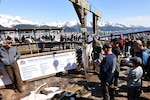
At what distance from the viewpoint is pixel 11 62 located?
838cm

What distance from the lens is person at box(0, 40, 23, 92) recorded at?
27.3 feet

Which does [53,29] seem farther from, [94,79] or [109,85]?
[109,85]

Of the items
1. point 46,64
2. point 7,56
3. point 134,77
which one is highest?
point 7,56

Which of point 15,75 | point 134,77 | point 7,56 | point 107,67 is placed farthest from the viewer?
point 15,75

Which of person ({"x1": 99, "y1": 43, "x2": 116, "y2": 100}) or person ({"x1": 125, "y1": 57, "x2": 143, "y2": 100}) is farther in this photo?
person ({"x1": 99, "y1": 43, "x2": 116, "y2": 100})

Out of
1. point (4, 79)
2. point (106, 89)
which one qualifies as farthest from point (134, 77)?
point (4, 79)

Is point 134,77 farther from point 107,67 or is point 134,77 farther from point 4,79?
point 4,79

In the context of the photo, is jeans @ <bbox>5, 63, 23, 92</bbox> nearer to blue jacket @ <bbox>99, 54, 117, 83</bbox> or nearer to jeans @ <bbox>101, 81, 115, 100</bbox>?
jeans @ <bbox>101, 81, 115, 100</bbox>

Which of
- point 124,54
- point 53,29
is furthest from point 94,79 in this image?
point 53,29

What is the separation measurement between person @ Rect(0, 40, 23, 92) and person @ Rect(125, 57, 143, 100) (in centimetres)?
475

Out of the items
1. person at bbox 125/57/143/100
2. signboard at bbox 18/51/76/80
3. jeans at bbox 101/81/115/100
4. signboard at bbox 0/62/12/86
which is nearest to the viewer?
person at bbox 125/57/143/100

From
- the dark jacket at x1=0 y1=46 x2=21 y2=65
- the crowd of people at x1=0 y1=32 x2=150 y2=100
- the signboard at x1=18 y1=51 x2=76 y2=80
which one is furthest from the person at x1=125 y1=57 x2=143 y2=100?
the signboard at x1=18 y1=51 x2=76 y2=80

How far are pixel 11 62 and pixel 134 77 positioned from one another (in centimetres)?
508

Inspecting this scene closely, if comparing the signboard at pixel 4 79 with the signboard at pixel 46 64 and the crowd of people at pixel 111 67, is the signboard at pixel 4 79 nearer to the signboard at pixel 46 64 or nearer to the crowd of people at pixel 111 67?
the crowd of people at pixel 111 67
